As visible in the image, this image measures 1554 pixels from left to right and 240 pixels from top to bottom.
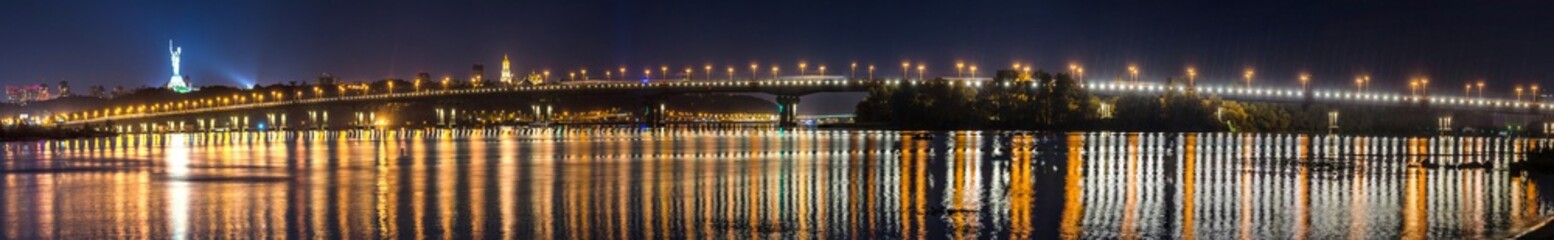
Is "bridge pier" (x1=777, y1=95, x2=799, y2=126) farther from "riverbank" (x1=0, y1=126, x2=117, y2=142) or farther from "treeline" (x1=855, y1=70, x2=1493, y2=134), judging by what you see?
"riverbank" (x1=0, y1=126, x2=117, y2=142)

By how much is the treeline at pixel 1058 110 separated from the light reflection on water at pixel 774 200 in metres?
92.5

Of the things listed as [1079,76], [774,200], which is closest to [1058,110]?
[1079,76]

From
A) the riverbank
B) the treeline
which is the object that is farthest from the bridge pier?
the riverbank

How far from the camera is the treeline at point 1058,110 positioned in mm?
149875

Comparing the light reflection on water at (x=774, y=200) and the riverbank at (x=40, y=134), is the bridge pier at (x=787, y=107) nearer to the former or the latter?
the riverbank at (x=40, y=134)

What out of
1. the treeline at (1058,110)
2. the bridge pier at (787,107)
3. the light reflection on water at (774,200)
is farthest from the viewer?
the bridge pier at (787,107)

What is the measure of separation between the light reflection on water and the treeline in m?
92.5

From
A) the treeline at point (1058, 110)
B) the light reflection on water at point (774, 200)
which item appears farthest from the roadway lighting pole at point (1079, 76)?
the light reflection on water at point (774, 200)

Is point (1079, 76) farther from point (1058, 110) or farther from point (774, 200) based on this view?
point (774, 200)

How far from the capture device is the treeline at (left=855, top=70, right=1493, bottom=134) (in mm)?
149875

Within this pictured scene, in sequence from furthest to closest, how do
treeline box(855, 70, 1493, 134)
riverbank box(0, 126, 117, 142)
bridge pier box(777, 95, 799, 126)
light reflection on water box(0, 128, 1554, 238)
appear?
bridge pier box(777, 95, 799, 126) < treeline box(855, 70, 1493, 134) < riverbank box(0, 126, 117, 142) < light reflection on water box(0, 128, 1554, 238)

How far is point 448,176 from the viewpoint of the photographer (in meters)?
46.0

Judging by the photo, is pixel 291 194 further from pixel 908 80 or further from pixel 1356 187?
pixel 908 80

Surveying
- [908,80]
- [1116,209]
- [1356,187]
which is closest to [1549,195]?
[1356,187]
